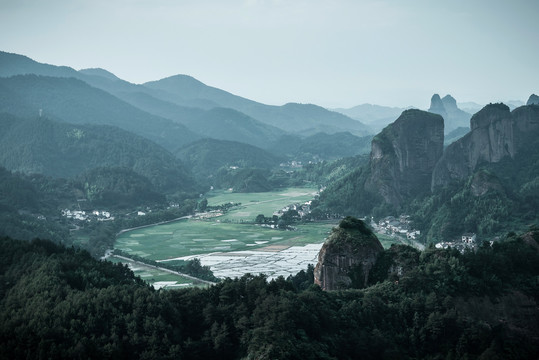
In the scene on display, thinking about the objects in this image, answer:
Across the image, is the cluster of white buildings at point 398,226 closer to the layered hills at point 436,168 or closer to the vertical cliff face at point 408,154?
the layered hills at point 436,168

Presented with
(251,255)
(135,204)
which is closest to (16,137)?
(135,204)

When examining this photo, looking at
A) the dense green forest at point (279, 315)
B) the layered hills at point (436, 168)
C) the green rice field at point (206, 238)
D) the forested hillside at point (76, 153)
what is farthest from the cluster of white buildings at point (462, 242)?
the forested hillside at point (76, 153)

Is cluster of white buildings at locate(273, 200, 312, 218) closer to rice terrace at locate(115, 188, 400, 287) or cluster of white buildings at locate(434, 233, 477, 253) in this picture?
rice terrace at locate(115, 188, 400, 287)

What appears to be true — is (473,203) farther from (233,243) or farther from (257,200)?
(257,200)

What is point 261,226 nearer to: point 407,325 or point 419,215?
point 419,215

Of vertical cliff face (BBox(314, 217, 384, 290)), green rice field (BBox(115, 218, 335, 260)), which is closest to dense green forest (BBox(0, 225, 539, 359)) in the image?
vertical cliff face (BBox(314, 217, 384, 290))
